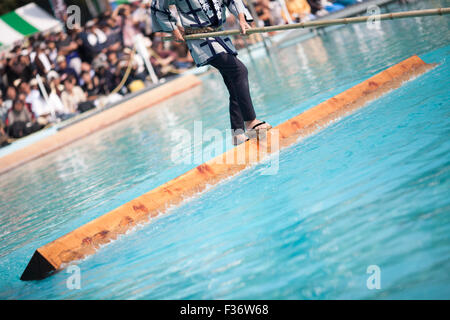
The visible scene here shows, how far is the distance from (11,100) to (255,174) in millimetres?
11157

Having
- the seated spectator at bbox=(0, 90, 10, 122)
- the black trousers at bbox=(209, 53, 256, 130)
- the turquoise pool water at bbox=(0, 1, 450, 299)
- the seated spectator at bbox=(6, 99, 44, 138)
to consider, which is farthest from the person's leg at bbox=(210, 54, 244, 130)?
the seated spectator at bbox=(0, 90, 10, 122)

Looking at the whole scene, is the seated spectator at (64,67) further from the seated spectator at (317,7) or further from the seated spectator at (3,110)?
the seated spectator at (317,7)

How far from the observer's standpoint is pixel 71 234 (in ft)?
9.62

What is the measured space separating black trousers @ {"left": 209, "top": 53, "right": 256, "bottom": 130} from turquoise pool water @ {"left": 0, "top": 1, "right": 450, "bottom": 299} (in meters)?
0.52

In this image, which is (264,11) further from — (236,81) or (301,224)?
(301,224)

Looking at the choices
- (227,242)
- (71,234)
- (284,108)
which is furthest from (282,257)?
(284,108)

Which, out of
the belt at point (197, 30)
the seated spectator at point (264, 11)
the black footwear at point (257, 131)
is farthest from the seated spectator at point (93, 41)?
the black footwear at point (257, 131)

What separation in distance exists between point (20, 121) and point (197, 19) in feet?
33.1

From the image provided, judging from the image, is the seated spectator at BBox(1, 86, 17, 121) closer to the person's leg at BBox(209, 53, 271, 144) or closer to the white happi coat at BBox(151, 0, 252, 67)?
the white happi coat at BBox(151, 0, 252, 67)

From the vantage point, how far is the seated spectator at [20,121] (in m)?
12.4

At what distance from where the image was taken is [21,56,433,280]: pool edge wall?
2.87m

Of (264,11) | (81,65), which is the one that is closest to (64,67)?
(81,65)

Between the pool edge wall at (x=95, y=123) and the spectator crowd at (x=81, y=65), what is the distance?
56.4 inches
